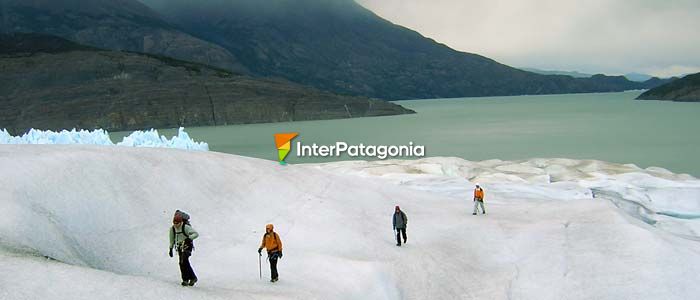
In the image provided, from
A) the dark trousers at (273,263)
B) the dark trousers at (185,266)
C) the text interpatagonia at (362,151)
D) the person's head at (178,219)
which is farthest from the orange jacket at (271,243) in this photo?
the text interpatagonia at (362,151)

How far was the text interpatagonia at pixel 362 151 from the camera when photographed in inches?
3346

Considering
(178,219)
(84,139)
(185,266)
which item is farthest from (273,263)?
(84,139)

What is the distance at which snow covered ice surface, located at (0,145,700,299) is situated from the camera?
1553 centimetres

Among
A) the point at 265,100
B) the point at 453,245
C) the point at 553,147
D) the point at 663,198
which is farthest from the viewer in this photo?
the point at 265,100

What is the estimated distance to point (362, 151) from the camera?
88938mm

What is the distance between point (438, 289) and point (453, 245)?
4.54 metres

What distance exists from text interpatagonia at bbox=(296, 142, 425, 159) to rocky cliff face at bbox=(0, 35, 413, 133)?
237 ft

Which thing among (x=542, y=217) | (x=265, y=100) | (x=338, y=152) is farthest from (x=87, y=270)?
(x=265, y=100)

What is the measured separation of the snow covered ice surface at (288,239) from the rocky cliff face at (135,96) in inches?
5208

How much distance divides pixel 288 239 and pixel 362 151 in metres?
67.1

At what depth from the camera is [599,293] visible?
18781 mm

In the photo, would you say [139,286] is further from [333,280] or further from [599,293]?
[599,293]

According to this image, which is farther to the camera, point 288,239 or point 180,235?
point 288,239

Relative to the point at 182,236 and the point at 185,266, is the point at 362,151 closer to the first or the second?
the point at 185,266
